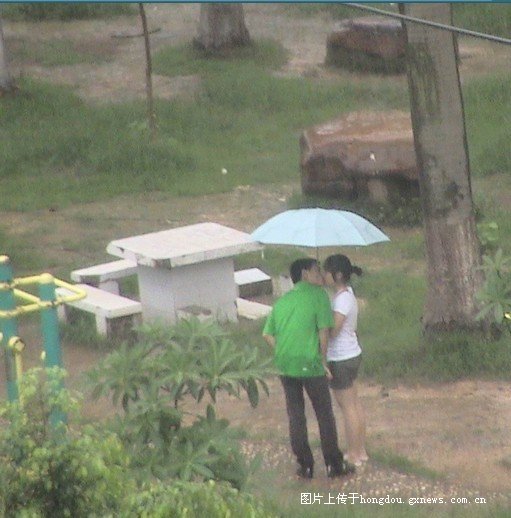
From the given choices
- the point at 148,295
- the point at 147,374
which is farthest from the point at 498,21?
the point at 147,374

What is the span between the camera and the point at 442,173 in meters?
8.63

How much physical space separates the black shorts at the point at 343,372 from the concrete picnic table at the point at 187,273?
2.78 meters

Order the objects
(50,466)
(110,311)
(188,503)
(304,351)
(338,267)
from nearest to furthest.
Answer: (50,466) < (188,503) < (304,351) < (338,267) < (110,311)

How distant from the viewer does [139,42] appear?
21.6 m

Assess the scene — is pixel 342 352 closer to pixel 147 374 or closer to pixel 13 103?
pixel 147 374

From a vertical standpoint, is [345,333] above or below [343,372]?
above

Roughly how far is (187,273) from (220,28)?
415 inches

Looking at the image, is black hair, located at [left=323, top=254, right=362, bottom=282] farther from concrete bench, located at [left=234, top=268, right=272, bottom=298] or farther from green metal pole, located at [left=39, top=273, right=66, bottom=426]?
concrete bench, located at [left=234, top=268, right=272, bottom=298]

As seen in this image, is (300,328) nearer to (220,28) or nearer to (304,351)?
(304,351)

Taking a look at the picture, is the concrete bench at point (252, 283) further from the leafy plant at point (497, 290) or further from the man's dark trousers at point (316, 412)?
the leafy plant at point (497, 290)

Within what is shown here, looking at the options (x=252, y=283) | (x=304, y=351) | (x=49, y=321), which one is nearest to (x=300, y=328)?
(x=304, y=351)

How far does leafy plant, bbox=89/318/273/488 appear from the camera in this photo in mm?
4617

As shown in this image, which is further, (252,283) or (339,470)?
(252,283)

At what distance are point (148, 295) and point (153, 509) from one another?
21.7 feet
